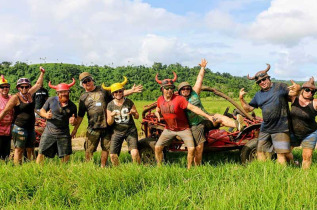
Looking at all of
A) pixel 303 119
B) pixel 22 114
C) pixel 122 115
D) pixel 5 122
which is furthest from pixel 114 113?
pixel 303 119

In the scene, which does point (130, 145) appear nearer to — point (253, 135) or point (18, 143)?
point (18, 143)

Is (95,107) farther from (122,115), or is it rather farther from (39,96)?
(39,96)

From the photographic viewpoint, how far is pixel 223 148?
6.43 metres

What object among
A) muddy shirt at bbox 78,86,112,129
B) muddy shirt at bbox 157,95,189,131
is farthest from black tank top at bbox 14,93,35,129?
muddy shirt at bbox 157,95,189,131

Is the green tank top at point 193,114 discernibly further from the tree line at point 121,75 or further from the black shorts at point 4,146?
the tree line at point 121,75

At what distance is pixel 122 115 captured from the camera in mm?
5754

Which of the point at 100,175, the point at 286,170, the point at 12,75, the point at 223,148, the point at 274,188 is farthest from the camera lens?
Answer: the point at 12,75

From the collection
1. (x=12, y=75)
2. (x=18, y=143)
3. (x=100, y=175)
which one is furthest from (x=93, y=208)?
(x=12, y=75)

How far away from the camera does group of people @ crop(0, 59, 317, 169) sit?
517 cm

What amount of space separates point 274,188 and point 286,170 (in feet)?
3.29

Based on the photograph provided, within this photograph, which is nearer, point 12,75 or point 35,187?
point 35,187

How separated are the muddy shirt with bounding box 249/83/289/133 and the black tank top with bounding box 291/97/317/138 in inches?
5.8

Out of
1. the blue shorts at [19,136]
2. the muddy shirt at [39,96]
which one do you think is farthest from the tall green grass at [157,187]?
the muddy shirt at [39,96]

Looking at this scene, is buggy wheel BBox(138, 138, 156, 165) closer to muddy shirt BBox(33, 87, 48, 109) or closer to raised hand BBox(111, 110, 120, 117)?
raised hand BBox(111, 110, 120, 117)
